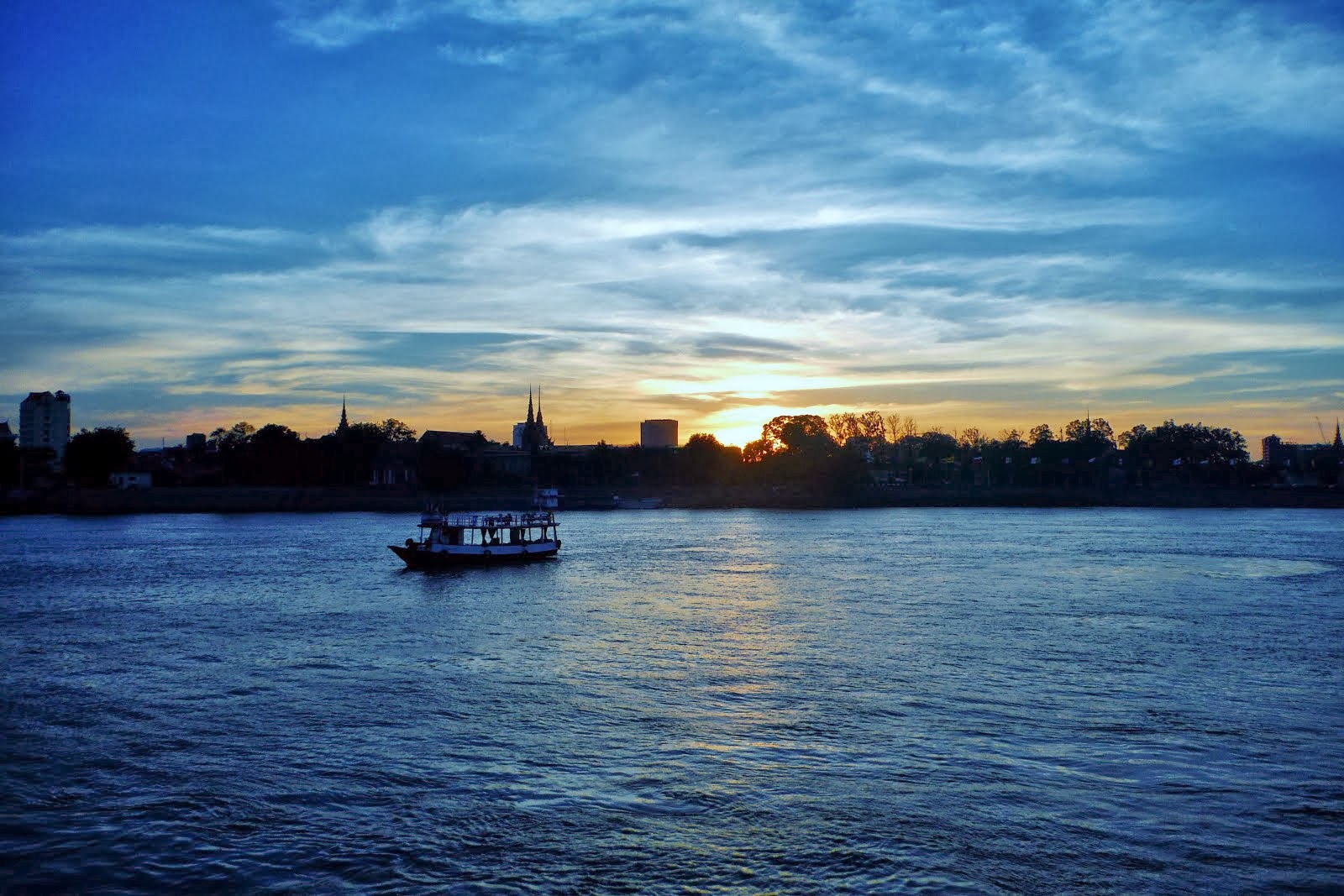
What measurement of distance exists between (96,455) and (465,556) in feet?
473

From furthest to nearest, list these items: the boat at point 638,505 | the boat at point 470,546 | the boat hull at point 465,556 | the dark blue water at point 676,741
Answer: the boat at point 638,505 < the boat at point 470,546 < the boat hull at point 465,556 < the dark blue water at point 676,741

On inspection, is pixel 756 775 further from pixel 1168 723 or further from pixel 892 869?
pixel 1168 723

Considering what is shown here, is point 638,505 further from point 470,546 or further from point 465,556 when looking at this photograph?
point 465,556

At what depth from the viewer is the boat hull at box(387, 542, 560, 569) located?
7575cm

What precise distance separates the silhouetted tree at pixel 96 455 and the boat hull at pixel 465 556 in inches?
5454

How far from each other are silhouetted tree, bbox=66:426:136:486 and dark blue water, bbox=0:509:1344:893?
147 m

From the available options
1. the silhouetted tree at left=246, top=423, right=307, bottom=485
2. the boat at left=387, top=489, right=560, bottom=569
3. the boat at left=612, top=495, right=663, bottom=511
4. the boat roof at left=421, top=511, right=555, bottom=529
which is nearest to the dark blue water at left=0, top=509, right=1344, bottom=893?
the boat at left=387, top=489, right=560, bottom=569

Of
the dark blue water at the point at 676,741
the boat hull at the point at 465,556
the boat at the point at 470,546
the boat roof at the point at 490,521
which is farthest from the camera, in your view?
the boat roof at the point at 490,521

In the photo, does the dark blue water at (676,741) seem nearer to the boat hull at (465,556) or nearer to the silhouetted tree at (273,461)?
the boat hull at (465,556)

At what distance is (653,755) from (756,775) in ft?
9.27

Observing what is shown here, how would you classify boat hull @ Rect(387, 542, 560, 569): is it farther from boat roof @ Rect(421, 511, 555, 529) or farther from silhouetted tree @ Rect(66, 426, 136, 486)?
silhouetted tree @ Rect(66, 426, 136, 486)

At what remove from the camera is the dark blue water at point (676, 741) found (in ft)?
57.1

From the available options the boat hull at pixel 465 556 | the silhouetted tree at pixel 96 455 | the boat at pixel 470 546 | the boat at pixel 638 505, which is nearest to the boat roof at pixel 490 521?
the boat at pixel 470 546

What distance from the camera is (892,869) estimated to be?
1683cm
